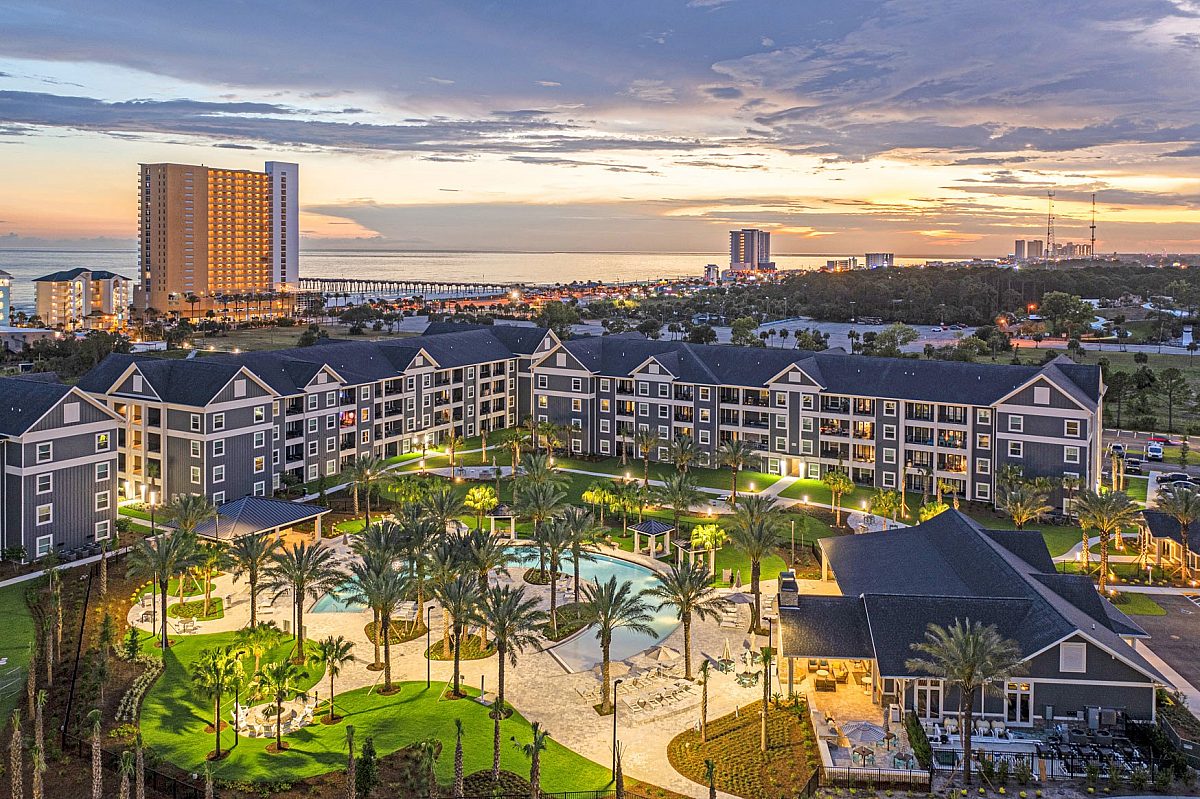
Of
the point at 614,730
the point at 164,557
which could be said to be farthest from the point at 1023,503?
the point at 164,557

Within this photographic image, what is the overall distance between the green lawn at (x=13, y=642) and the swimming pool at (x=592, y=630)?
40.6 feet

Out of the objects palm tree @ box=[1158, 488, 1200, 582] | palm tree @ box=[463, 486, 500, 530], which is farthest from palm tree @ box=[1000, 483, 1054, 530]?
palm tree @ box=[463, 486, 500, 530]

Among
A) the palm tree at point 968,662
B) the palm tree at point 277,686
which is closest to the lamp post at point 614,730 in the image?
the palm tree at point 968,662

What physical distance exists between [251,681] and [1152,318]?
18558 centimetres

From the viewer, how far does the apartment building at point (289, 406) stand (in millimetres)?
60469

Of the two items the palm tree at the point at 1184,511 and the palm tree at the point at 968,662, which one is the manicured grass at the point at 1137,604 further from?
the palm tree at the point at 968,662

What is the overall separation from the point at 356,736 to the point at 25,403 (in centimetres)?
3245

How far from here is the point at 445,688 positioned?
36.5 m

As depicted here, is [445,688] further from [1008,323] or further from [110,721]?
[1008,323]

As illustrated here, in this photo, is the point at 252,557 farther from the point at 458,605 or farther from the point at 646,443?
the point at 646,443

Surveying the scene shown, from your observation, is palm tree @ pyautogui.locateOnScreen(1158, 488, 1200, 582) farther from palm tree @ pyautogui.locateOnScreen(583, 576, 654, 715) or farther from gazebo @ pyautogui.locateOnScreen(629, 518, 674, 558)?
palm tree @ pyautogui.locateOnScreen(583, 576, 654, 715)

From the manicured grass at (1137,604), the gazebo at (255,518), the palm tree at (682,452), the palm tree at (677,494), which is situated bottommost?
the manicured grass at (1137,604)

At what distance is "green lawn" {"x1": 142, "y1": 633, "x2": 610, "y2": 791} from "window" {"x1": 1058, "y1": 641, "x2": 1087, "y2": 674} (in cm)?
1747

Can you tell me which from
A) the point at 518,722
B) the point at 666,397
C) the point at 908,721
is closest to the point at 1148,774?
the point at 908,721
